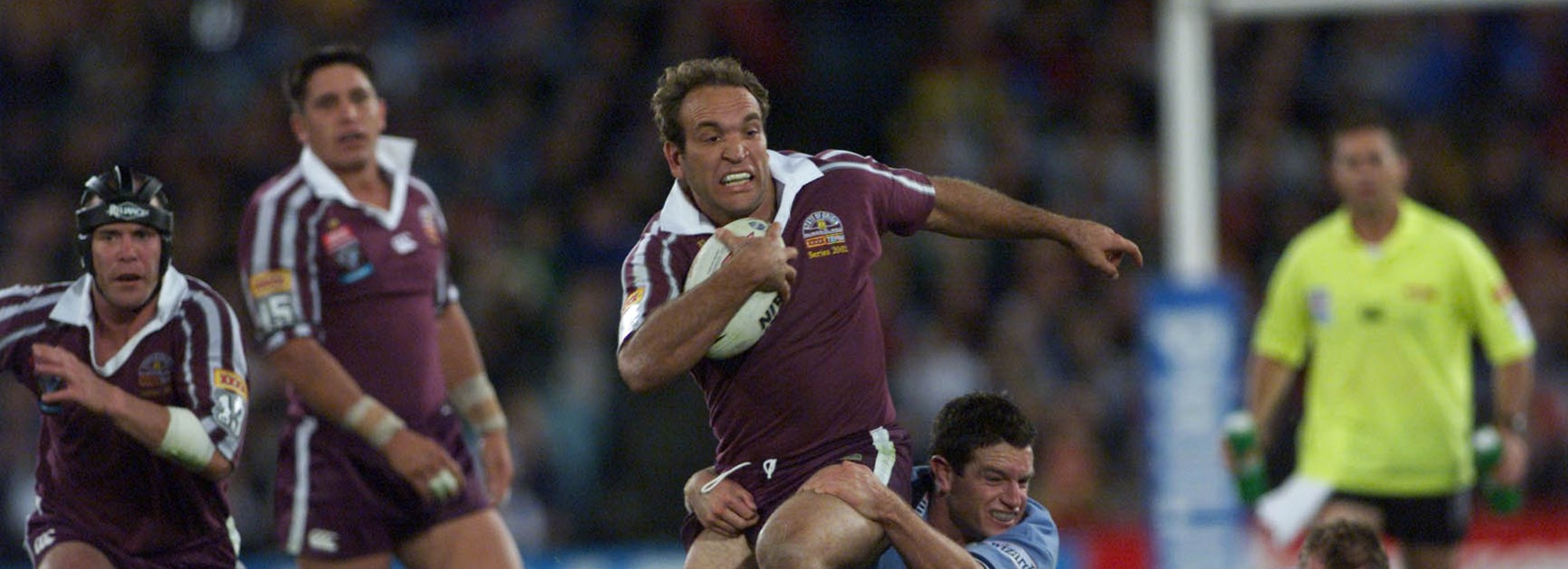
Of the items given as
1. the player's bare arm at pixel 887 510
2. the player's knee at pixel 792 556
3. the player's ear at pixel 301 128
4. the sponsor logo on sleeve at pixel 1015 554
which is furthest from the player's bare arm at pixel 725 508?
the player's ear at pixel 301 128

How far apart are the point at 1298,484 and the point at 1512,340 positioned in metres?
0.95

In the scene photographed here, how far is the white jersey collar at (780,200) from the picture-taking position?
15.8 feet

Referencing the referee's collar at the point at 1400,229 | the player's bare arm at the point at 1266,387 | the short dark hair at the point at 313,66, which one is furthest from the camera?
the player's bare arm at the point at 1266,387

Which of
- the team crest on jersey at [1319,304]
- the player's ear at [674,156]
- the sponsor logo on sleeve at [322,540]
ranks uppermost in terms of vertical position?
the player's ear at [674,156]

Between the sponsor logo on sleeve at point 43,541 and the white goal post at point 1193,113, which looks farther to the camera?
the white goal post at point 1193,113

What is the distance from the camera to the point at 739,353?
4754 mm

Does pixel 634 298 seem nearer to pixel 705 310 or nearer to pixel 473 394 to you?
pixel 705 310

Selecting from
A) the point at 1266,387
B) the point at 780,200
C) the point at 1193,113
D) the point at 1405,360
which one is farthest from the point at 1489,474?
the point at 780,200

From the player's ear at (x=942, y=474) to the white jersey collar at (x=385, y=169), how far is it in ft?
6.28

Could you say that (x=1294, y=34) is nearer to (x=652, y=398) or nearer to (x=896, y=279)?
(x=896, y=279)

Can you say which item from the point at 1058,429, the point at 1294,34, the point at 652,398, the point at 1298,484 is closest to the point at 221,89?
the point at 652,398

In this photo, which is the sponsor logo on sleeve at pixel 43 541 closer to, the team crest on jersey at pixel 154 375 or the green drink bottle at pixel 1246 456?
the team crest on jersey at pixel 154 375

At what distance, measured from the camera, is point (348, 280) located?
5941 millimetres

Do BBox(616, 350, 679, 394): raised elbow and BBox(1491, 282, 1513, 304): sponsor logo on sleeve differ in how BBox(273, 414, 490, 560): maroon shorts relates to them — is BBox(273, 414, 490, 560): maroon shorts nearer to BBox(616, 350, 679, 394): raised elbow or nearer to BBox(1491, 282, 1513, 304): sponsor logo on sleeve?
BBox(616, 350, 679, 394): raised elbow
